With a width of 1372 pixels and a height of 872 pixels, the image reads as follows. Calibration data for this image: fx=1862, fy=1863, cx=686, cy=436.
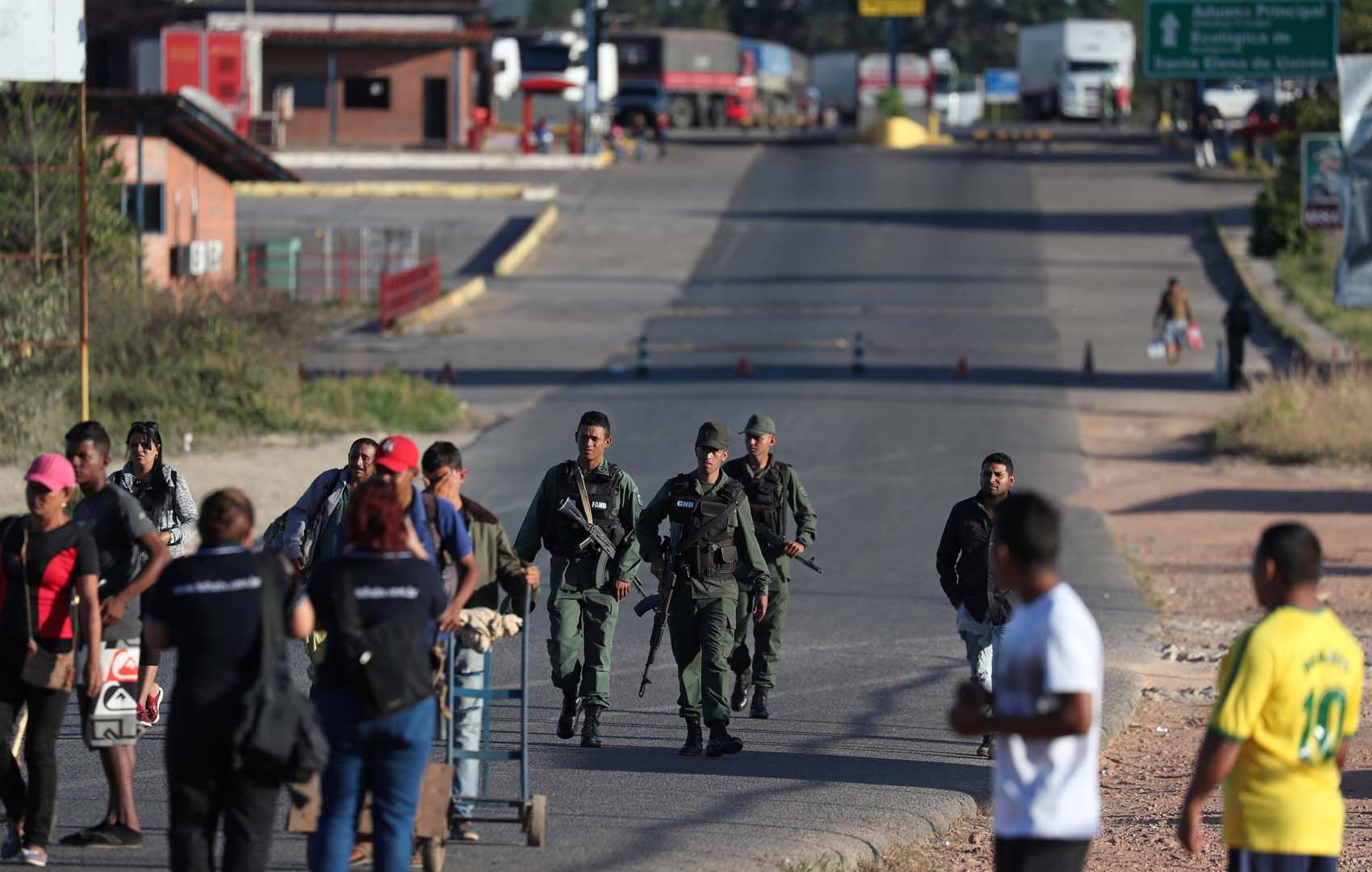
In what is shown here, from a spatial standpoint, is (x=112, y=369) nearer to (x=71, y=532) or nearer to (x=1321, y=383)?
(x=1321, y=383)

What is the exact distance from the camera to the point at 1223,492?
21672 millimetres

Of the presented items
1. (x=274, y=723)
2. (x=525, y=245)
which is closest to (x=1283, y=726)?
(x=274, y=723)

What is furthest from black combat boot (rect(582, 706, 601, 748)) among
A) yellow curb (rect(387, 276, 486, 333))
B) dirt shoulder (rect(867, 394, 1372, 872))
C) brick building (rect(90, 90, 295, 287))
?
yellow curb (rect(387, 276, 486, 333))

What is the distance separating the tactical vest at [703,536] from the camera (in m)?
9.99

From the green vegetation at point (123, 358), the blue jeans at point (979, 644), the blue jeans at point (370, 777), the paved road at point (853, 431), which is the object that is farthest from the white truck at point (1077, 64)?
the blue jeans at point (370, 777)

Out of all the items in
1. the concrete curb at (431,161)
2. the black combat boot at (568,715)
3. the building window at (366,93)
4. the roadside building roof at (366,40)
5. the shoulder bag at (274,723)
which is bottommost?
the black combat boot at (568,715)

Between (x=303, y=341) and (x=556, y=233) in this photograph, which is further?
(x=556, y=233)

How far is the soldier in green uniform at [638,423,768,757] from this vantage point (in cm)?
1000

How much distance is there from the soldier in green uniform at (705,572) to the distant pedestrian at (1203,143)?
55.7 m

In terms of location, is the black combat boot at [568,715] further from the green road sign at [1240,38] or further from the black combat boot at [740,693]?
the green road sign at [1240,38]

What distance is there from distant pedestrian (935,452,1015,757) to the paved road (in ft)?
2.55

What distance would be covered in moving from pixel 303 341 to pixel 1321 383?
50.4ft

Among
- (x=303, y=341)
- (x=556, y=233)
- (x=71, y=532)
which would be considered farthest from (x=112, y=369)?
(x=556, y=233)

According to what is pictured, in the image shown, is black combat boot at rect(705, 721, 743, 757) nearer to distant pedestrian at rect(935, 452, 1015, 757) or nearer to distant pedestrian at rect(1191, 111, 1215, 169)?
distant pedestrian at rect(935, 452, 1015, 757)
